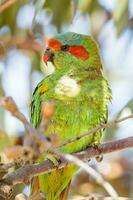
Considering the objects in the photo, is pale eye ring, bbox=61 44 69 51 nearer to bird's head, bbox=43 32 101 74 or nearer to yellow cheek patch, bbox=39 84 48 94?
bird's head, bbox=43 32 101 74

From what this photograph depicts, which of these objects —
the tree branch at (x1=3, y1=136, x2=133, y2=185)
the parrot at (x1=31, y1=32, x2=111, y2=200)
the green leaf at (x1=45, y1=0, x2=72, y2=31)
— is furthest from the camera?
the green leaf at (x1=45, y1=0, x2=72, y2=31)

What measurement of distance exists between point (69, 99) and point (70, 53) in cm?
42

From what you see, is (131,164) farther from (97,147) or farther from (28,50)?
(97,147)

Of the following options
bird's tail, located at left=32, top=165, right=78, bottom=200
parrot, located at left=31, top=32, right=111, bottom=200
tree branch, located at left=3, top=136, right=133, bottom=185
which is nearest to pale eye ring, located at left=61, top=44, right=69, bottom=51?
parrot, located at left=31, top=32, right=111, bottom=200

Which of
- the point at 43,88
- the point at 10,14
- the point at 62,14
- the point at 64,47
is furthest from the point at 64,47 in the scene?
the point at 10,14

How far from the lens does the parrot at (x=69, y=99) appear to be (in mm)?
2531

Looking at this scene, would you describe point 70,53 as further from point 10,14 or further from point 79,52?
point 10,14

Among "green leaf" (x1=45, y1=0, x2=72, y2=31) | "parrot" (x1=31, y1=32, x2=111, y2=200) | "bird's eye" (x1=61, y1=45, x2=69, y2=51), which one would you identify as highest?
"green leaf" (x1=45, y1=0, x2=72, y2=31)

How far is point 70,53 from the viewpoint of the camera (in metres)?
2.92

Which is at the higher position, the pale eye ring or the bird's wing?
the pale eye ring

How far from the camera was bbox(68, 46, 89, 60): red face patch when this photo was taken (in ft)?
9.48

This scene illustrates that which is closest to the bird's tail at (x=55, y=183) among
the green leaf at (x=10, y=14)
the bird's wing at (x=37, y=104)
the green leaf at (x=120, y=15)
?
the bird's wing at (x=37, y=104)

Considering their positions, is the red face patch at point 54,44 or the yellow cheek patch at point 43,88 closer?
the yellow cheek patch at point 43,88

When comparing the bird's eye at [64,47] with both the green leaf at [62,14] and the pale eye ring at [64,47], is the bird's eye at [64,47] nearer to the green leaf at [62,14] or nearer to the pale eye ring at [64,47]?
the pale eye ring at [64,47]
